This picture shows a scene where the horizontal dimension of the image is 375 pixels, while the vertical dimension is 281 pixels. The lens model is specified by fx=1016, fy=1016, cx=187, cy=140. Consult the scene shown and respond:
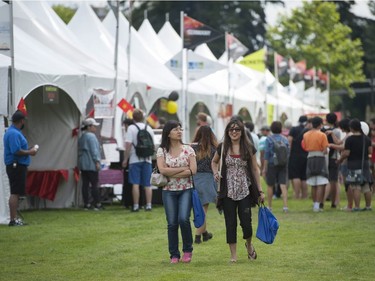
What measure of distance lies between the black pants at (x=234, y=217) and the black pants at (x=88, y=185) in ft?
30.0

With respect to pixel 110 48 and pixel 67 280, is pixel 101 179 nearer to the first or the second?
pixel 110 48

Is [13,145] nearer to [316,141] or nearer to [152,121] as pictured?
[316,141]

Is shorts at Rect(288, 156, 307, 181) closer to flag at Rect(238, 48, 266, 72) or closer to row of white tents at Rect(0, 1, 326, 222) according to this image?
row of white tents at Rect(0, 1, 326, 222)

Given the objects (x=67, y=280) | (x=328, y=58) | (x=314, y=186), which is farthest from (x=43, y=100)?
(x=328, y=58)

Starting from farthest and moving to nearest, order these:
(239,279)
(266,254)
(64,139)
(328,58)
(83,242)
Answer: (328,58) < (64,139) < (83,242) < (266,254) < (239,279)

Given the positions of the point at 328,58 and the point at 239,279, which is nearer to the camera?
the point at 239,279

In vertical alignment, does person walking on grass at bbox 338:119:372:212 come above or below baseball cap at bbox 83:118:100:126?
below

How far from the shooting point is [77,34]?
2653 cm

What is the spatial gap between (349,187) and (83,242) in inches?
286

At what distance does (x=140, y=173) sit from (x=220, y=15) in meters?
58.6

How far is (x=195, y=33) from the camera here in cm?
2670

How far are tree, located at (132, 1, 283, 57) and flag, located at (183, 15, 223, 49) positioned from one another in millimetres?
47282

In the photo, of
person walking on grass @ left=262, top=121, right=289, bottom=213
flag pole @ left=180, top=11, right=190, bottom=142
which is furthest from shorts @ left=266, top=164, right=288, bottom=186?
flag pole @ left=180, top=11, right=190, bottom=142

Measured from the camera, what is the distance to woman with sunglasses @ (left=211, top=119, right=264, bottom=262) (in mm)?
11953
